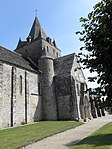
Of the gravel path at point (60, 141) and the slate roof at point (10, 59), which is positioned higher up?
the slate roof at point (10, 59)

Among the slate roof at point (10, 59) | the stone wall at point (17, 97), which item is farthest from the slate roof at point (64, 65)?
the stone wall at point (17, 97)

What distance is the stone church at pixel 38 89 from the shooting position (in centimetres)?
2055

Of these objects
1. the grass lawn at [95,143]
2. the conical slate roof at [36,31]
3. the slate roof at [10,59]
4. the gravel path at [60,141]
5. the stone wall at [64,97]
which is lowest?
the gravel path at [60,141]

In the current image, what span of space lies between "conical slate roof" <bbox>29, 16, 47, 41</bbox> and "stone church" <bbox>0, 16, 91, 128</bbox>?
339 millimetres

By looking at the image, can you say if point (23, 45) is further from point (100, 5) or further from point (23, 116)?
point (100, 5)

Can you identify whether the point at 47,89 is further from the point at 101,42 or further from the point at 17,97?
the point at 101,42

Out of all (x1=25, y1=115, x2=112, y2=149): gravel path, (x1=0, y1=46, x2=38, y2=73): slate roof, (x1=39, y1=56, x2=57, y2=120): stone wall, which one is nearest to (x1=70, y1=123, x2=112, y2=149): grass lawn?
(x1=25, y1=115, x2=112, y2=149): gravel path

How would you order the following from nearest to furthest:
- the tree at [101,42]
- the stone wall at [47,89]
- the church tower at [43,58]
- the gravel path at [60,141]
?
the tree at [101,42]
the gravel path at [60,141]
the stone wall at [47,89]
the church tower at [43,58]

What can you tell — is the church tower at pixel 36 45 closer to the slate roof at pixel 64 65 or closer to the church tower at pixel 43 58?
the church tower at pixel 43 58

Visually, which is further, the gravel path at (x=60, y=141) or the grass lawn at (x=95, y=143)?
the gravel path at (x=60, y=141)

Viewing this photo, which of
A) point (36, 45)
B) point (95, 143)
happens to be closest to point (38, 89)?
point (36, 45)

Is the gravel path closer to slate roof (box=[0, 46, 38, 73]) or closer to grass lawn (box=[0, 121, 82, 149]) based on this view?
grass lawn (box=[0, 121, 82, 149])

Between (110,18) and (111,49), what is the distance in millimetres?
1063

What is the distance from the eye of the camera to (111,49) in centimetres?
595
